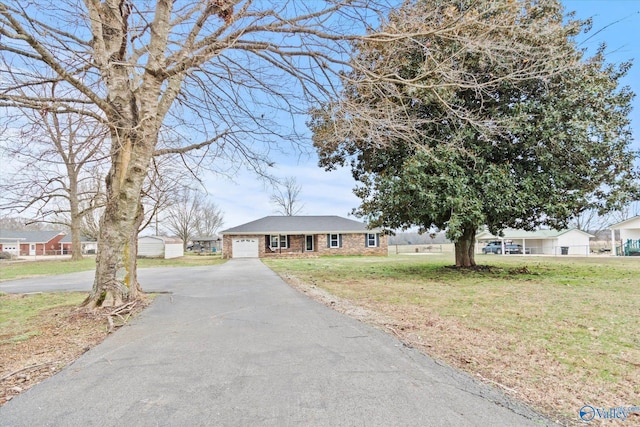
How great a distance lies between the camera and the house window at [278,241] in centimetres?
3158

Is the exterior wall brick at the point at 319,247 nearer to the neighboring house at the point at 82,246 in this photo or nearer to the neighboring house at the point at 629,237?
the neighboring house at the point at 629,237

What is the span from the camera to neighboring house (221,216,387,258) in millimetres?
30609

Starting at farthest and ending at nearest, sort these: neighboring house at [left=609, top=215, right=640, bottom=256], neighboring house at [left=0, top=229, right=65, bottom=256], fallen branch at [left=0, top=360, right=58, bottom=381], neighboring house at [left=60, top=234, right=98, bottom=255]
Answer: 1. neighboring house at [left=60, top=234, right=98, bottom=255]
2. neighboring house at [left=0, top=229, right=65, bottom=256]
3. neighboring house at [left=609, top=215, right=640, bottom=256]
4. fallen branch at [left=0, top=360, right=58, bottom=381]

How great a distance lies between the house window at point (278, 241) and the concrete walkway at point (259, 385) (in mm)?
26403

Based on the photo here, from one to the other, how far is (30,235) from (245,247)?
44.8m

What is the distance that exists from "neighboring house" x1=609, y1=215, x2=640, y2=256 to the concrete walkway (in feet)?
→ 113

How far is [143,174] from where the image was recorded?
6.76 metres

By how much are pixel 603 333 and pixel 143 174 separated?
25.2ft

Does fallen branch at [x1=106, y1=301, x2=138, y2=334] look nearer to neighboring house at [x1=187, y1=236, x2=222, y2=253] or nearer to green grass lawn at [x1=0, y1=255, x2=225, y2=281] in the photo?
green grass lawn at [x1=0, y1=255, x2=225, y2=281]

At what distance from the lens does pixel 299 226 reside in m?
31.8

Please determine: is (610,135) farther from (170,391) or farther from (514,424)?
(170,391)

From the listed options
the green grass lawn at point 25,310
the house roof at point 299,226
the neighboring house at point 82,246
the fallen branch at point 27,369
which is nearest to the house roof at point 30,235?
the neighboring house at point 82,246

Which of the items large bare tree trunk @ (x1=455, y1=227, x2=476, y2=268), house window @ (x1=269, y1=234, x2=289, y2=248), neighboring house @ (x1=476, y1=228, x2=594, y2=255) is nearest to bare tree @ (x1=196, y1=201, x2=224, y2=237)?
house window @ (x1=269, y1=234, x2=289, y2=248)

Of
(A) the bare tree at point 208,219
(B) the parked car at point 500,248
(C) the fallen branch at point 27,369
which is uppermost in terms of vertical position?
(A) the bare tree at point 208,219
